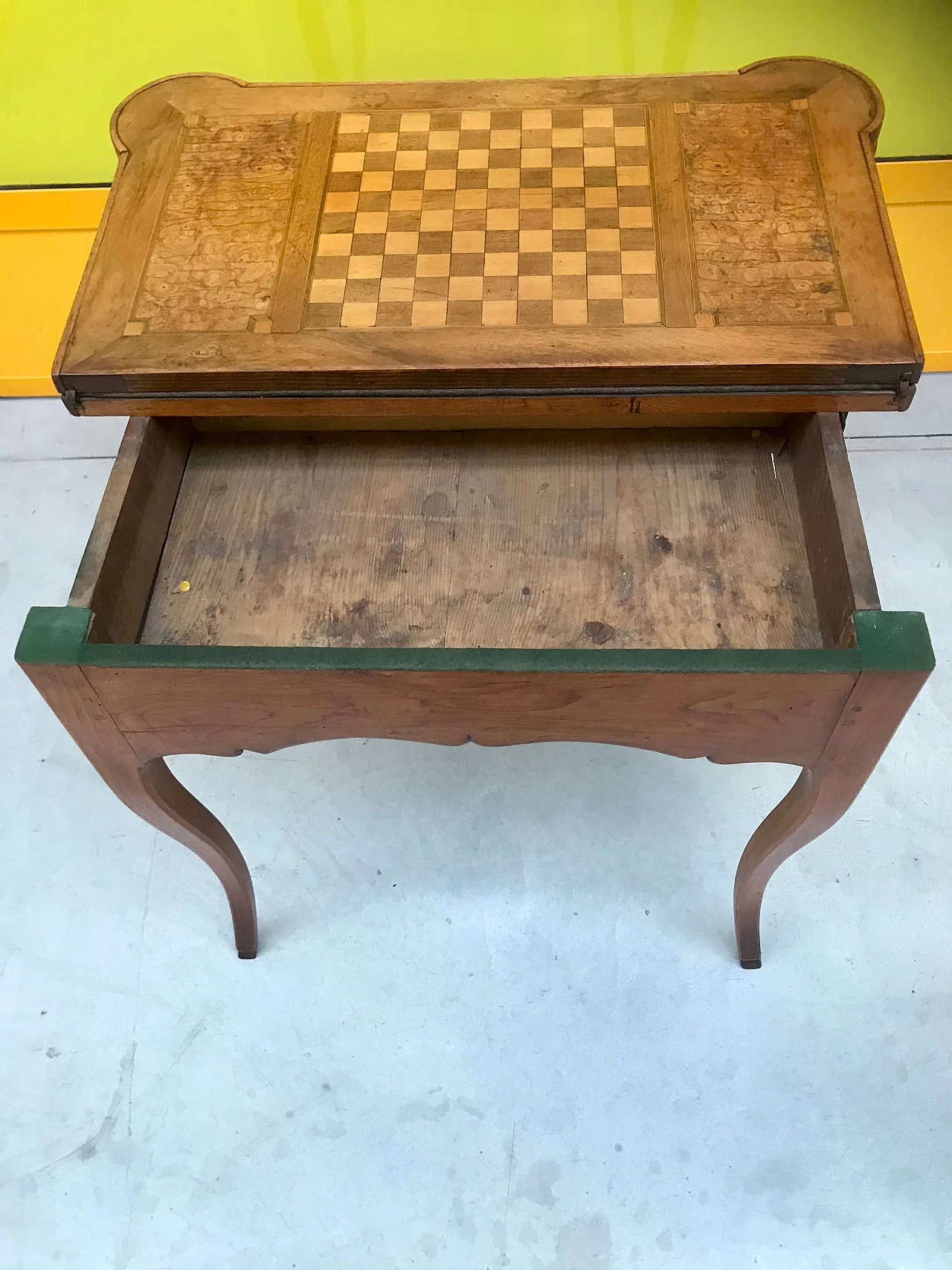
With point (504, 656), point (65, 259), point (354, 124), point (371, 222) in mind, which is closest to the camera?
point (504, 656)

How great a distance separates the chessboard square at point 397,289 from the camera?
3.59ft

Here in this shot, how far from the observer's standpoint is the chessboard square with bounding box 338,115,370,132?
126 centimetres

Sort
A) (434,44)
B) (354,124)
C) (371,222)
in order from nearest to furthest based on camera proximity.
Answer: (371,222) < (354,124) < (434,44)

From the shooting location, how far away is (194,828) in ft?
3.75

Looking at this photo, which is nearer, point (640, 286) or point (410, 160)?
point (640, 286)

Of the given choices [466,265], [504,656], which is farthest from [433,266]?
[504,656]

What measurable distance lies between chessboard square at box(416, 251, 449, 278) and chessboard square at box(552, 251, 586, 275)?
118 mm

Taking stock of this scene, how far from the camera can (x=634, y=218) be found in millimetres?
1146

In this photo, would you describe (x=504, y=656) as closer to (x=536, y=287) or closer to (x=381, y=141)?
(x=536, y=287)

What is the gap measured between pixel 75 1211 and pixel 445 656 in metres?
0.86

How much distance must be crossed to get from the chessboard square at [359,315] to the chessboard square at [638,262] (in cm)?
27

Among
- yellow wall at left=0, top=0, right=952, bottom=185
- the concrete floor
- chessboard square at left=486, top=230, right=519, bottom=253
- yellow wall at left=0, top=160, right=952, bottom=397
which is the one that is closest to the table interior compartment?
chessboard square at left=486, top=230, right=519, bottom=253

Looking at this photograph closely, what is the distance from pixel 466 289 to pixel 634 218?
22cm

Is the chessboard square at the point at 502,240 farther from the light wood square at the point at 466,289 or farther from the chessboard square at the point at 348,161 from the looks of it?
the chessboard square at the point at 348,161
